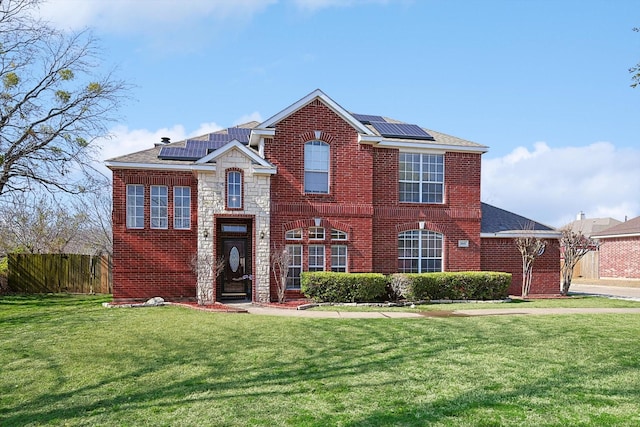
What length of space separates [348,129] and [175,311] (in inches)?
350

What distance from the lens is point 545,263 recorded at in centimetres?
1988

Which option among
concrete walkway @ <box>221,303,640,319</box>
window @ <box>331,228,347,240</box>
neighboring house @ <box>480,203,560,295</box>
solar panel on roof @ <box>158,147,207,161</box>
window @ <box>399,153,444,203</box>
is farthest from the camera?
neighboring house @ <box>480,203,560,295</box>

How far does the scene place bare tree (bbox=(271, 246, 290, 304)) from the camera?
54.5ft

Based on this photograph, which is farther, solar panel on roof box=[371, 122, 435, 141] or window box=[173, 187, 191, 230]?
solar panel on roof box=[371, 122, 435, 141]

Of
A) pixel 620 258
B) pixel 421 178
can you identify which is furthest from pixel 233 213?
pixel 620 258

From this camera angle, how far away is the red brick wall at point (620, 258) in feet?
92.7

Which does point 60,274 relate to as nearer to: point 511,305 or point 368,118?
point 368,118

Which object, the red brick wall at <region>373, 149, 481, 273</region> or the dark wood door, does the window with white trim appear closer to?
the dark wood door

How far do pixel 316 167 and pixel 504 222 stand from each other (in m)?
8.64

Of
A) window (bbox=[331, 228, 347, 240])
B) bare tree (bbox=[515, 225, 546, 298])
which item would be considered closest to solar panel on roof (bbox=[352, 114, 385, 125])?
window (bbox=[331, 228, 347, 240])

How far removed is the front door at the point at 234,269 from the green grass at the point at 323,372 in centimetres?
649

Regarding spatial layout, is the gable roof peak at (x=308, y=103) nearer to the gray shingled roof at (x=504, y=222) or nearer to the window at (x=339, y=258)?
the window at (x=339, y=258)

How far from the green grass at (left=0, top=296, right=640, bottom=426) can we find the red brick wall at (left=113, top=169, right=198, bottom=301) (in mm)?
4869

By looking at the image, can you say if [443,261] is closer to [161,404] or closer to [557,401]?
[557,401]
